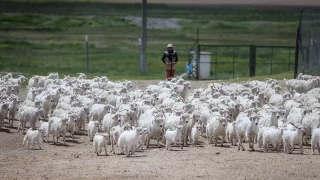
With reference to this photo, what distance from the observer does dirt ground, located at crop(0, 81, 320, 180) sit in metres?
22.2

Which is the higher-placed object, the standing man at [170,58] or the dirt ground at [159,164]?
the standing man at [170,58]

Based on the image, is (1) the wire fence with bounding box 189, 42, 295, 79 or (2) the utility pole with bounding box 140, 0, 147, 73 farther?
(2) the utility pole with bounding box 140, 0, 147, 73

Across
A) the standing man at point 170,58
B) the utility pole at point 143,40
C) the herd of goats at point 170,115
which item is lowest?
the herd of goats at point 170,115

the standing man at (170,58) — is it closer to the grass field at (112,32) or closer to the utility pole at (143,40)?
Answer: the utility pole at (143,40)

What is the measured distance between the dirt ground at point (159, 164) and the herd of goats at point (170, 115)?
0.46 metres

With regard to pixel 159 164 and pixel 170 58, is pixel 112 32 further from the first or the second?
pixel 159 164

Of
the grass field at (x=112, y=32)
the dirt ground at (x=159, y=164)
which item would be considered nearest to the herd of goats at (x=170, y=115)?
the dirt ground at (x=159, y=164)

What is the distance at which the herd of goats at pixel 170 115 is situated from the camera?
25.9m

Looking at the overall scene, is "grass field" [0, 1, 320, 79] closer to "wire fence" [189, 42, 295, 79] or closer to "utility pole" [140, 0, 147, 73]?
"wire fence" [189, 42, 295, 79]

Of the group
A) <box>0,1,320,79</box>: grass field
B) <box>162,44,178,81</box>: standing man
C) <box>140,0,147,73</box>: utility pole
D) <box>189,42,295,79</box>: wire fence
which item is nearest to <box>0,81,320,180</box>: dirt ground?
<box>162,44,178,81</box>: standing man

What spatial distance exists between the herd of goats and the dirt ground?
463mm

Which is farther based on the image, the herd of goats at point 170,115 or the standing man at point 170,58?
the standing man at point 170,58

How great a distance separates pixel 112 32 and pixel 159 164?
7081 centimetres

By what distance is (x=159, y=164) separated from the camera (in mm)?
23531
